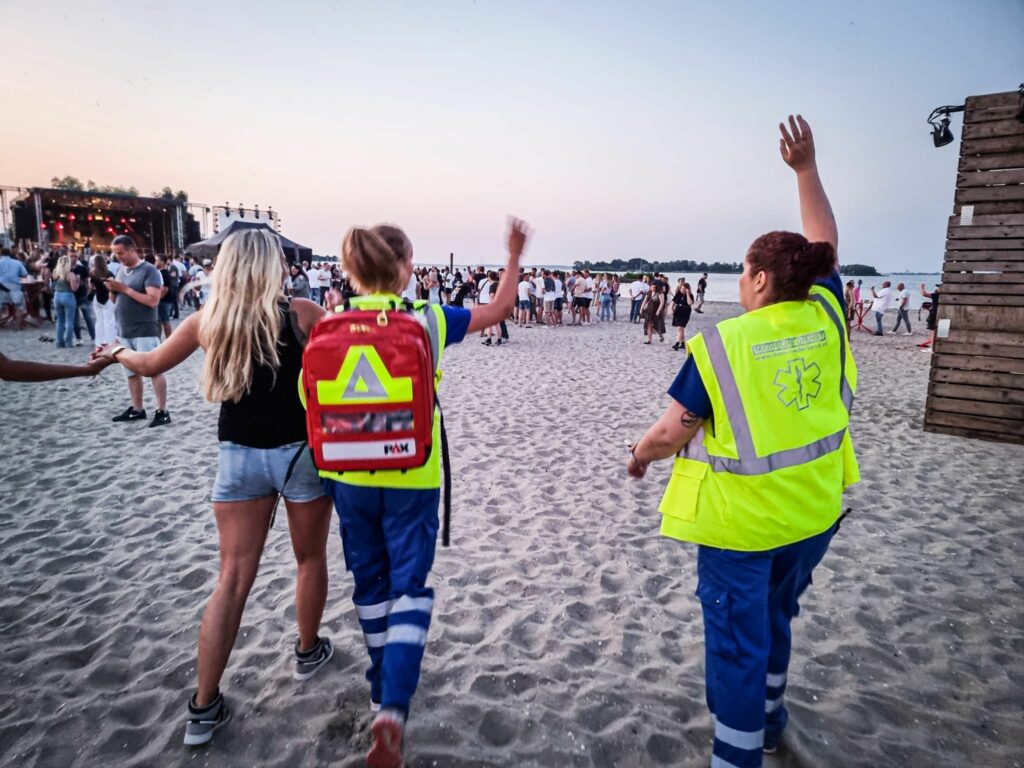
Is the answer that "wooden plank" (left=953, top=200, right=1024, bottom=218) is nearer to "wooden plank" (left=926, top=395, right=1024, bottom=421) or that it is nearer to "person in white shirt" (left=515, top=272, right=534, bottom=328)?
"wooden plank" (left=926, top=395, right=1024, bottom=421)

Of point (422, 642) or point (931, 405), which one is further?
point (931, 405)

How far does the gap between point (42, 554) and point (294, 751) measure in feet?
9.11

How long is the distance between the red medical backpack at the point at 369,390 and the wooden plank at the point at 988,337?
767 centimetres

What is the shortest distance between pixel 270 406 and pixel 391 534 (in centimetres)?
71

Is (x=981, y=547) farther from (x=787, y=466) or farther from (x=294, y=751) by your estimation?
(x=294, y=751)

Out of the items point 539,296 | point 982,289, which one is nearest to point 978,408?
point 982,289

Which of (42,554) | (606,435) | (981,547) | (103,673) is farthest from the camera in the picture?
(606,435)

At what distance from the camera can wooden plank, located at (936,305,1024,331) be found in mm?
6473

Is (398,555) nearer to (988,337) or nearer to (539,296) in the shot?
(988,337)

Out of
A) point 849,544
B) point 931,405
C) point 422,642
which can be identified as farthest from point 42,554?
point 931,405

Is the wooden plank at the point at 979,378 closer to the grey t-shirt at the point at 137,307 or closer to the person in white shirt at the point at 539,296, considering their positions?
the grey t-shirt at the point at 137,307

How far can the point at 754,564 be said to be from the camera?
6.01 feet

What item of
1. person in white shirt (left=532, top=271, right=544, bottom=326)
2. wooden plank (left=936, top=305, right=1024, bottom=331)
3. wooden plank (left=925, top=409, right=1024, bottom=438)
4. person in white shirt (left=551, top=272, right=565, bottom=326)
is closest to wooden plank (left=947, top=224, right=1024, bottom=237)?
wooden plank (left=936, top=305, right=1024, bottom=331)

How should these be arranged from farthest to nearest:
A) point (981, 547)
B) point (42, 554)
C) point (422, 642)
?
point (981, 547), point (42, 554), point (422, 642)
